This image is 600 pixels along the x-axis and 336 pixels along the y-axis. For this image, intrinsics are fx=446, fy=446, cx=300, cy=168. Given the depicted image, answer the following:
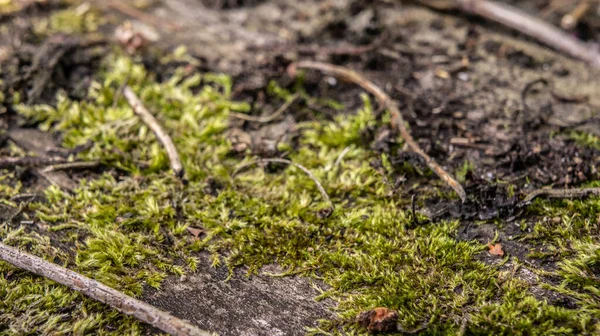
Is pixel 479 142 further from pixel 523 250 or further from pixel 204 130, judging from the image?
pixel 204 130

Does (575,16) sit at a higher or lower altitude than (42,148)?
higher

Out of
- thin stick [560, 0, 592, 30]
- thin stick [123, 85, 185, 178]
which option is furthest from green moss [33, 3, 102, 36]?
thin stick [560, 0, 592, 30]

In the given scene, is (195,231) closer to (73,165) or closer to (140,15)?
(73,165)

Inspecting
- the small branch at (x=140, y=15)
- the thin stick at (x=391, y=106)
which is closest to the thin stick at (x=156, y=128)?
the small branch at (x=140, y=15)

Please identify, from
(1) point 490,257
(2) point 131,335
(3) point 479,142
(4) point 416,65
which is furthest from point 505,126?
(2) point 131,335

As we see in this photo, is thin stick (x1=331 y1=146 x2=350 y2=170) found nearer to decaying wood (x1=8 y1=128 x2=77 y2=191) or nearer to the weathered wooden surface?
the weathered wooden surface

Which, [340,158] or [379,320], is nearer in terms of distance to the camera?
[379,320]

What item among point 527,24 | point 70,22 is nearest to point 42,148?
point 70,22
